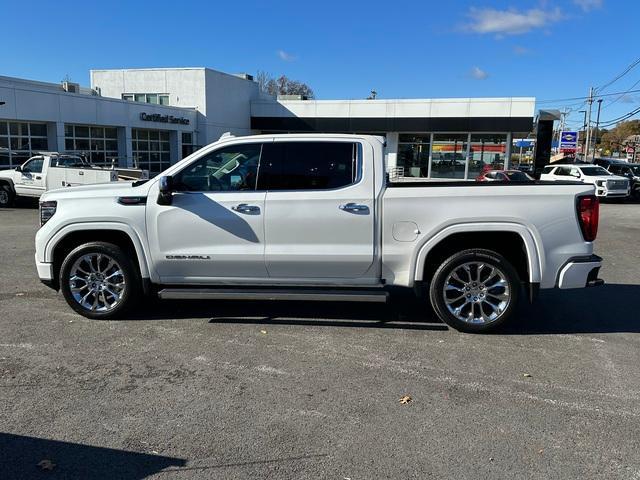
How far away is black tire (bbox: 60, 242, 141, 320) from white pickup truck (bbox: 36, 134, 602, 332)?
1 centimetres

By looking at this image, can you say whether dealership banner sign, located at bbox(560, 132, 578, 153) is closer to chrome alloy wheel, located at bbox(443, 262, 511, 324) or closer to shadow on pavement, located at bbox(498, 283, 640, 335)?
shadow on pavement, located at bbox(498, 283, 640, 335)

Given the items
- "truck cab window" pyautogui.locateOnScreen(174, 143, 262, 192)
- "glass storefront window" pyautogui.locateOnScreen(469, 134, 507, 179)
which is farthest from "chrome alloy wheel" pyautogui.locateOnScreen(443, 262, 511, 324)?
"glass storefront window" pyautogui.locateOnScreen(469, 134, 507, 179)

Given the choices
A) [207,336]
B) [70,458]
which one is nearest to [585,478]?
[70,458]

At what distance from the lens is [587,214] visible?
202 inches

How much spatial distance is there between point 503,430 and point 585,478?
601 mm

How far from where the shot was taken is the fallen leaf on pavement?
10.1 feet

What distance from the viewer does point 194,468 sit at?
3076mm

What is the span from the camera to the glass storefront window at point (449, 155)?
34156mm

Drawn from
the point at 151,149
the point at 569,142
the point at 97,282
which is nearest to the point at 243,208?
the point at 97,282

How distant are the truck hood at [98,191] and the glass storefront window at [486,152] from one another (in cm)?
3046

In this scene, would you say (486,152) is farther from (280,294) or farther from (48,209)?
(48,209)

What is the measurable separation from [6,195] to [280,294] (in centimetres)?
1707

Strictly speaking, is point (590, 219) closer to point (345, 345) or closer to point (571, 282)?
point (571, 282)

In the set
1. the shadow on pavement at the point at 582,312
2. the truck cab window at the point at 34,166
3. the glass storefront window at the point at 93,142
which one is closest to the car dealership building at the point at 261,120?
the glass storefront window at the point at 93,142
